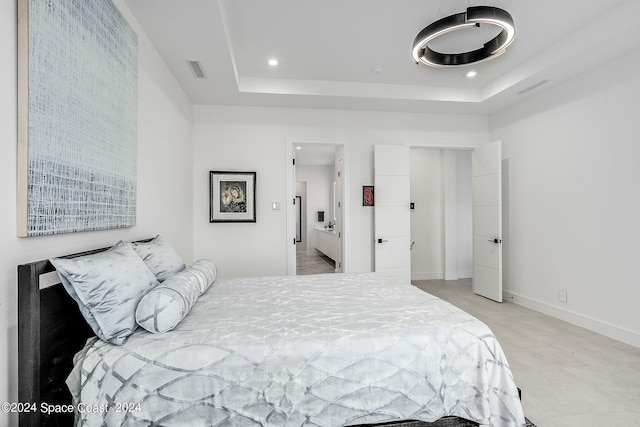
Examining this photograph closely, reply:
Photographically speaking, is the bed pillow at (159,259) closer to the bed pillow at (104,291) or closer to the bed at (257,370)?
the bed at (257,370)

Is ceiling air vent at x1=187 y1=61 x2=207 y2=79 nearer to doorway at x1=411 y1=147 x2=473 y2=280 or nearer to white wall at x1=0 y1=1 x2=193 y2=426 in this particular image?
white wall at x1=0 y1=1 x2=193 y2=426

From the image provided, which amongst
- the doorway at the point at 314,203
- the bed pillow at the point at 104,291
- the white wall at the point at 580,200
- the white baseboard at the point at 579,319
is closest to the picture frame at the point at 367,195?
the white wall at the point at 580,200

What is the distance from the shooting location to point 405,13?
2.58 metres

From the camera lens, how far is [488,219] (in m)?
4.30

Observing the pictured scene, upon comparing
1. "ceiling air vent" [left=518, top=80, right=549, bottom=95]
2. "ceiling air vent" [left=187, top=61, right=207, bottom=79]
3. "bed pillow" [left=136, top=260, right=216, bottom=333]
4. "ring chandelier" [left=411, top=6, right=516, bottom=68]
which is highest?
"ceiling air vent" [left=518, top=80, right=549, bottom=95]

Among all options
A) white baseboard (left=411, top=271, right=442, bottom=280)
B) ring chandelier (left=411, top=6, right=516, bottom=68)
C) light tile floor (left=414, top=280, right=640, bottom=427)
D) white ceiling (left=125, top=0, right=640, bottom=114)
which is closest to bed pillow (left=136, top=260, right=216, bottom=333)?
white ceiling (left=125, top=0, right=640, bottom=114)

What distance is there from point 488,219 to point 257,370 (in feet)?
13.4

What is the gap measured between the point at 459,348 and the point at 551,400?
3.63 ft

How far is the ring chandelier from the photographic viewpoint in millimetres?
1985

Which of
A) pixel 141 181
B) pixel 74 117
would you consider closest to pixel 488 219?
pixel 141 181

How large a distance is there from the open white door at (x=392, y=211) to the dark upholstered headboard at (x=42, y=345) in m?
3.57

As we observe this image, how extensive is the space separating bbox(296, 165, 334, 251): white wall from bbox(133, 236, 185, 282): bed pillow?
7466 millimetres

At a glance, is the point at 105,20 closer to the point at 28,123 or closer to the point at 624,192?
the point at 28,123

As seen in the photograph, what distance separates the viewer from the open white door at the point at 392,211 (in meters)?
4.36
